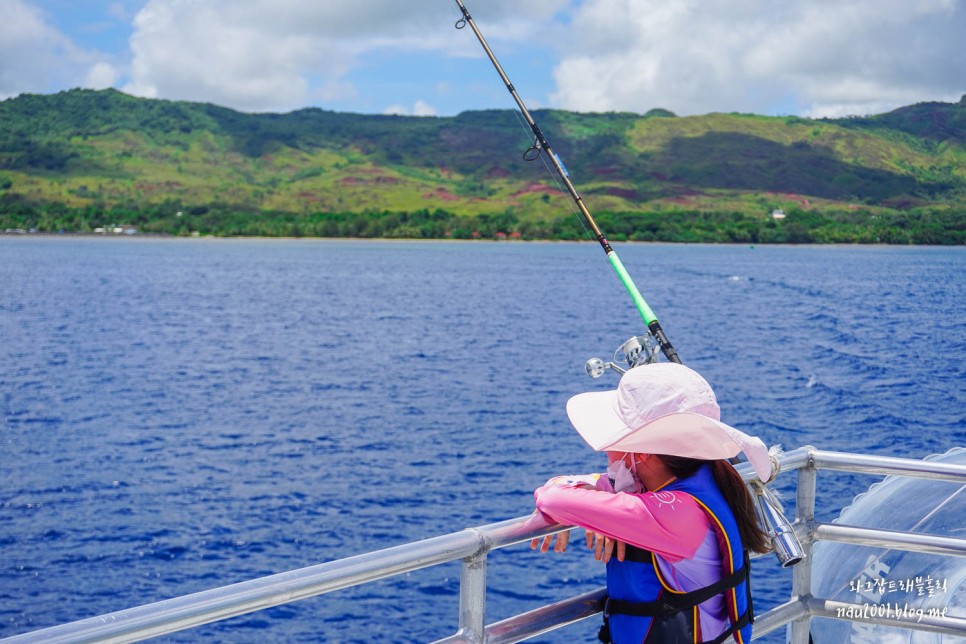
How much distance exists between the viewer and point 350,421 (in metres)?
22.5

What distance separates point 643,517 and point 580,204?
3273mm

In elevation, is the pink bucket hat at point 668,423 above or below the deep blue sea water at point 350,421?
above

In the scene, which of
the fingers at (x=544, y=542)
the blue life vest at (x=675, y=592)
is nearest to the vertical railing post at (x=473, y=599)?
the fingers at (x=544, y=542)

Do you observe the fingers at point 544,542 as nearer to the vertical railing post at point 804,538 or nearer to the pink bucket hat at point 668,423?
the pink bucket hat at point 668,423

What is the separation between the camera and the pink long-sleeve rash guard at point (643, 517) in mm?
2051

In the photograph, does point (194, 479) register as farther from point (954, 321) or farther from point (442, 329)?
point (954, 321)

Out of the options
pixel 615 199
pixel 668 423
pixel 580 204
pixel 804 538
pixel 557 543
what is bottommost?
pixel 804 538

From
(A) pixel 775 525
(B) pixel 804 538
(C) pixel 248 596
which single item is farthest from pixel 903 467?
(C) pixel 248 596

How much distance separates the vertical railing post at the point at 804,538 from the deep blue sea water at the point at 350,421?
8634 mm

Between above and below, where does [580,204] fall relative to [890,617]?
above

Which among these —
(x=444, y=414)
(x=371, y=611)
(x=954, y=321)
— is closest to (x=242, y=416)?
(x=444, y=414)

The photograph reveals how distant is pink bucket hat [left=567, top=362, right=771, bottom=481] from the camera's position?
2.12 meters

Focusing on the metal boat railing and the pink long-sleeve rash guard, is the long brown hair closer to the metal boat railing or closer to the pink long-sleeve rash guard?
the pink long-sleeve rash guard

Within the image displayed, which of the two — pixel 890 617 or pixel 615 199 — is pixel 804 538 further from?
pixel 615 199
